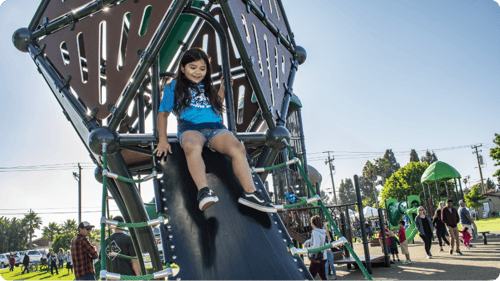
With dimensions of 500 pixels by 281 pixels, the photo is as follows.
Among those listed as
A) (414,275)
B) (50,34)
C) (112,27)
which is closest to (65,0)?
(50,34)

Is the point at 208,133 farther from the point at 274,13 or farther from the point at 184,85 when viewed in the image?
the point at 274,13

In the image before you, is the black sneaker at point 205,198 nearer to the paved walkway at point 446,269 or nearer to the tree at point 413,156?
the paved walkway at point 446,269

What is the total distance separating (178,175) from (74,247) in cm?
297

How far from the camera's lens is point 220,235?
265cm

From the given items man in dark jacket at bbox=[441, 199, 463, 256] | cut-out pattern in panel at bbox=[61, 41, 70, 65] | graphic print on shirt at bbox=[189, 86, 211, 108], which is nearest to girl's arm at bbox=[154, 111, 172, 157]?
graphic print on shirt at bbox=[189, 86, 211, 108]

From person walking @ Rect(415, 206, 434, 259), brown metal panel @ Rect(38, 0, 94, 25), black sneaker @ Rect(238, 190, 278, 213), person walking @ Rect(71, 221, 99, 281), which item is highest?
brown metal panel @ Rect(38, 0, 94, 25)

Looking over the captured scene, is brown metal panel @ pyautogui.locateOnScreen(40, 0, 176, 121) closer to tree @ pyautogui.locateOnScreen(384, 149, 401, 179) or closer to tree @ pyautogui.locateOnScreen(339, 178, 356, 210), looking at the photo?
tree @ pyautogui.locateOnScreen(384, 149, 401, 179)

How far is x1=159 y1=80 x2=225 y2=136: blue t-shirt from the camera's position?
3.36 meters

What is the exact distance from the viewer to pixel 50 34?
412cm

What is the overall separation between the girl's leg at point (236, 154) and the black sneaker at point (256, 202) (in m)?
0.07

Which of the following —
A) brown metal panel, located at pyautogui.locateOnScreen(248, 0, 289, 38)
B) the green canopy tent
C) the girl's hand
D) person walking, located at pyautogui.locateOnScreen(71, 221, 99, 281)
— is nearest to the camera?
the girl's hand

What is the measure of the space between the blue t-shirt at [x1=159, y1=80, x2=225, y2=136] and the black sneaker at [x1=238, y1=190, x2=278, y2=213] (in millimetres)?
848

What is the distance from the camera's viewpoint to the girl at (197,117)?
3.06 metres

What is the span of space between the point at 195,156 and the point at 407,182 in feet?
186
